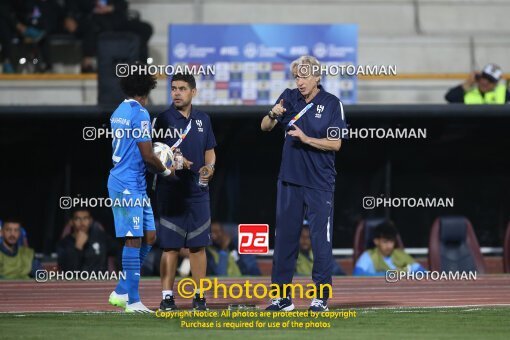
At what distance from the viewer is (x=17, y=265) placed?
15102mm

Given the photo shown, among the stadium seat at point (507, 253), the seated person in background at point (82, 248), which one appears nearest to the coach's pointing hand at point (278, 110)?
the seated person in background at point (82, 248)

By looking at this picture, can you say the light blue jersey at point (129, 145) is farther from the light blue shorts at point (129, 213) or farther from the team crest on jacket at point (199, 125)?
the team crest on jacket at point (199, 125)

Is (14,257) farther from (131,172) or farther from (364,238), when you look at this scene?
(131,172)

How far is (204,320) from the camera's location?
986cm

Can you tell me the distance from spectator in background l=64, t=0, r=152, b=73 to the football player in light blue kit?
8928mm

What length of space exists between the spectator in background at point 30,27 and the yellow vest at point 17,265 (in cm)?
533

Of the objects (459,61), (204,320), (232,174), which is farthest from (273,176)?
(204,320)

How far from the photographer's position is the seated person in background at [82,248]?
14961mm

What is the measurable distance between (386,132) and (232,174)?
2133 mm

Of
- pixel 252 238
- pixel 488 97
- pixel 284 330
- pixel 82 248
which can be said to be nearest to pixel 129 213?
pixel 284 330

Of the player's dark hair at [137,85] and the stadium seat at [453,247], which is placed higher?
the player's dark hair at [137,85]

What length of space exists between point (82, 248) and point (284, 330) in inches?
238

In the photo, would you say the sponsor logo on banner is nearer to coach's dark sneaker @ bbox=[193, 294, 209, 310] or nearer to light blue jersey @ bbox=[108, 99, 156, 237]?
coach's dark sneaker @ bbox=[193, 294, 209, 310]

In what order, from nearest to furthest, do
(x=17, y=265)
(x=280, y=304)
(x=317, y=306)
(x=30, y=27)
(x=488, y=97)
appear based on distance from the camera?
(x=317, y=306) → (x=280, y=304) → (x=17, y=265) → (x=488, y=97) → (x=30, y=27)
